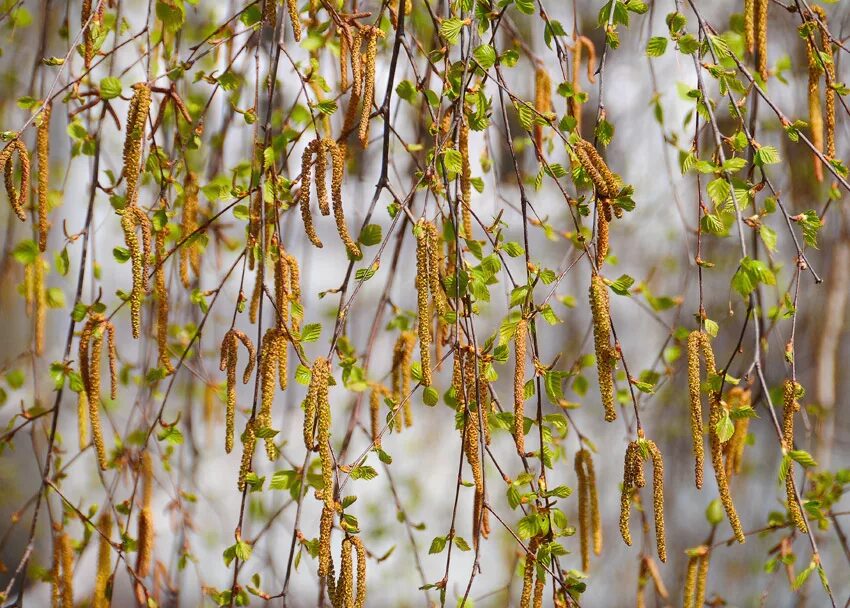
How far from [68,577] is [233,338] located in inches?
14.7

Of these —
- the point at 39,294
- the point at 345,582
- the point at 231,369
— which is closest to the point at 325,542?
the point at 345,582

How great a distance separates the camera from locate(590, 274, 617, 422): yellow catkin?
57 centimetres

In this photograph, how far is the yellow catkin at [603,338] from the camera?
0.57 metres

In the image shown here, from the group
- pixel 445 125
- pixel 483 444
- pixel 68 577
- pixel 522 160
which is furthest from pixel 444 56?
pixel 522 160

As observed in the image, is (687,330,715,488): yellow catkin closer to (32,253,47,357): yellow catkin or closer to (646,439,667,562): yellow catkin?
(646,439,667,562): yellow catkin

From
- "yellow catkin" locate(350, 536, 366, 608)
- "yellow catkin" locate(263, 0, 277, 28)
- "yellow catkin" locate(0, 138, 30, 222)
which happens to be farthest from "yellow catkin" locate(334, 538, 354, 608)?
"yellow catkin" locate(263, 0, 277, 28)

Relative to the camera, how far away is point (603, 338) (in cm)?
57

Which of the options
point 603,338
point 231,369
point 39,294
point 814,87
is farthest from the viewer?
point 39,294

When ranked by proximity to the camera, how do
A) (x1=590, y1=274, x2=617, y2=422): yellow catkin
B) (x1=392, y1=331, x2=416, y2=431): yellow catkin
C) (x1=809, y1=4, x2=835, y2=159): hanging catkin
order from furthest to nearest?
(x1=392, y1=331, x2=416, y2=431): yellow catkin < (x1=809, y1=4, x2=835, y2=159): hanging catkin < (x1=590, y1=274, x2=617, y2=422): yellow catkin

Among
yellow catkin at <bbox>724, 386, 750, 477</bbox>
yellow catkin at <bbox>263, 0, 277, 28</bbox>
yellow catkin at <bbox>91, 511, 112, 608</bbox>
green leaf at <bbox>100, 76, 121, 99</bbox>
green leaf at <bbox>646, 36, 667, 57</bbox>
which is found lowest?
yellow catkin at <bbox>91, 511, 112, 608</bbox>

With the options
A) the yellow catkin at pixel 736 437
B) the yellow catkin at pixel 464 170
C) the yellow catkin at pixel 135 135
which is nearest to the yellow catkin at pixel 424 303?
the yellow catkin at pixel 464 170

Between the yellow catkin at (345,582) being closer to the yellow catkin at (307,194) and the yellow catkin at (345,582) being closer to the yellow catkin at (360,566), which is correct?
the yellow catkin at (360,566)

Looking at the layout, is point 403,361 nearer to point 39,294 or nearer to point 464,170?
point 464,170

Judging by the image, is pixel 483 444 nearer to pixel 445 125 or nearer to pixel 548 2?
pixel 445 125
